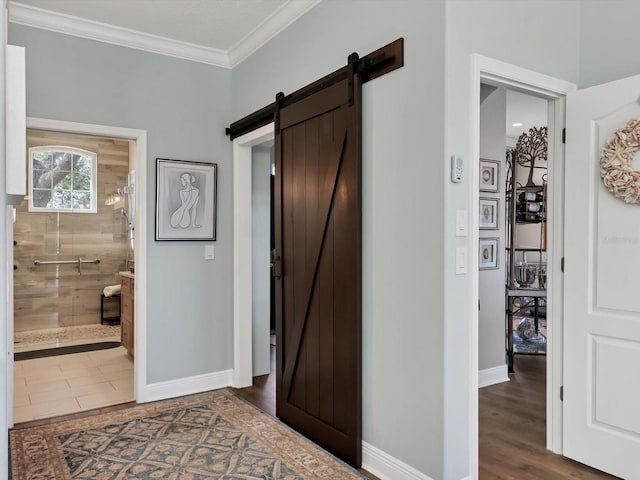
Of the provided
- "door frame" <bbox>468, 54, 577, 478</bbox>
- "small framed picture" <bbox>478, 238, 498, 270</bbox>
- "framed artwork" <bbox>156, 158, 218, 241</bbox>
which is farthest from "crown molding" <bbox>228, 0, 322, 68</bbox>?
"small framed picture" <bbox>478, 238, 498, 270</bbox>

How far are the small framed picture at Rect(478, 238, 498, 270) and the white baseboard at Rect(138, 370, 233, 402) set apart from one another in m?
2.35

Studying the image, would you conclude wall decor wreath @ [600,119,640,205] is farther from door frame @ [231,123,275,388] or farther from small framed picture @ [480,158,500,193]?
door frame @ [231,123,275,388]

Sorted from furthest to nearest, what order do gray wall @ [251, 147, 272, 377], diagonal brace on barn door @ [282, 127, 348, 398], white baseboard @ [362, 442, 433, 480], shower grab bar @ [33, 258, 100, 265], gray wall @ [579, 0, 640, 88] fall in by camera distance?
shower grab bar @ [33, 258, 100, 265] < gray wall @ [251, 147, 272, 377] < diagonal brace on barn door @ [282, 127, 348, 398] < gray wall @ [579, 0, 640, 88] < white baseboard @ [362, 442, 433, 480]

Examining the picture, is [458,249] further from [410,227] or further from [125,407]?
[125,407]


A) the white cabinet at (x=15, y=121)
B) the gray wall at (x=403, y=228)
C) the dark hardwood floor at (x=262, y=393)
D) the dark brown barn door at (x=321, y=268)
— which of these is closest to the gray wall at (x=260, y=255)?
the dark hardwood floor at (x=262, y=393)

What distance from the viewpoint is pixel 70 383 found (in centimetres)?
413

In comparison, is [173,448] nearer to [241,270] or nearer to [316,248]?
[316,248]

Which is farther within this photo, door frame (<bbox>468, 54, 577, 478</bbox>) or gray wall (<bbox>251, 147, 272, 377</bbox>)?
gray wall (<bbox>251, 147, 272, 377</bbox>)

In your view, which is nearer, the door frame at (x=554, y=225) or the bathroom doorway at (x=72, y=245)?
A: the door frame at (x=554, y=225)

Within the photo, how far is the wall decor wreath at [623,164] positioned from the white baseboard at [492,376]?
6.90 feet

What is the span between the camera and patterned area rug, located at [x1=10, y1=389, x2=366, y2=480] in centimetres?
249

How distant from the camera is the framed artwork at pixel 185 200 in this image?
12.1ft

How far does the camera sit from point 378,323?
2471 mm

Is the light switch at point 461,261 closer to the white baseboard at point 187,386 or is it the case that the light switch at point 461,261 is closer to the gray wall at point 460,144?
the gray wall at point 460,144
